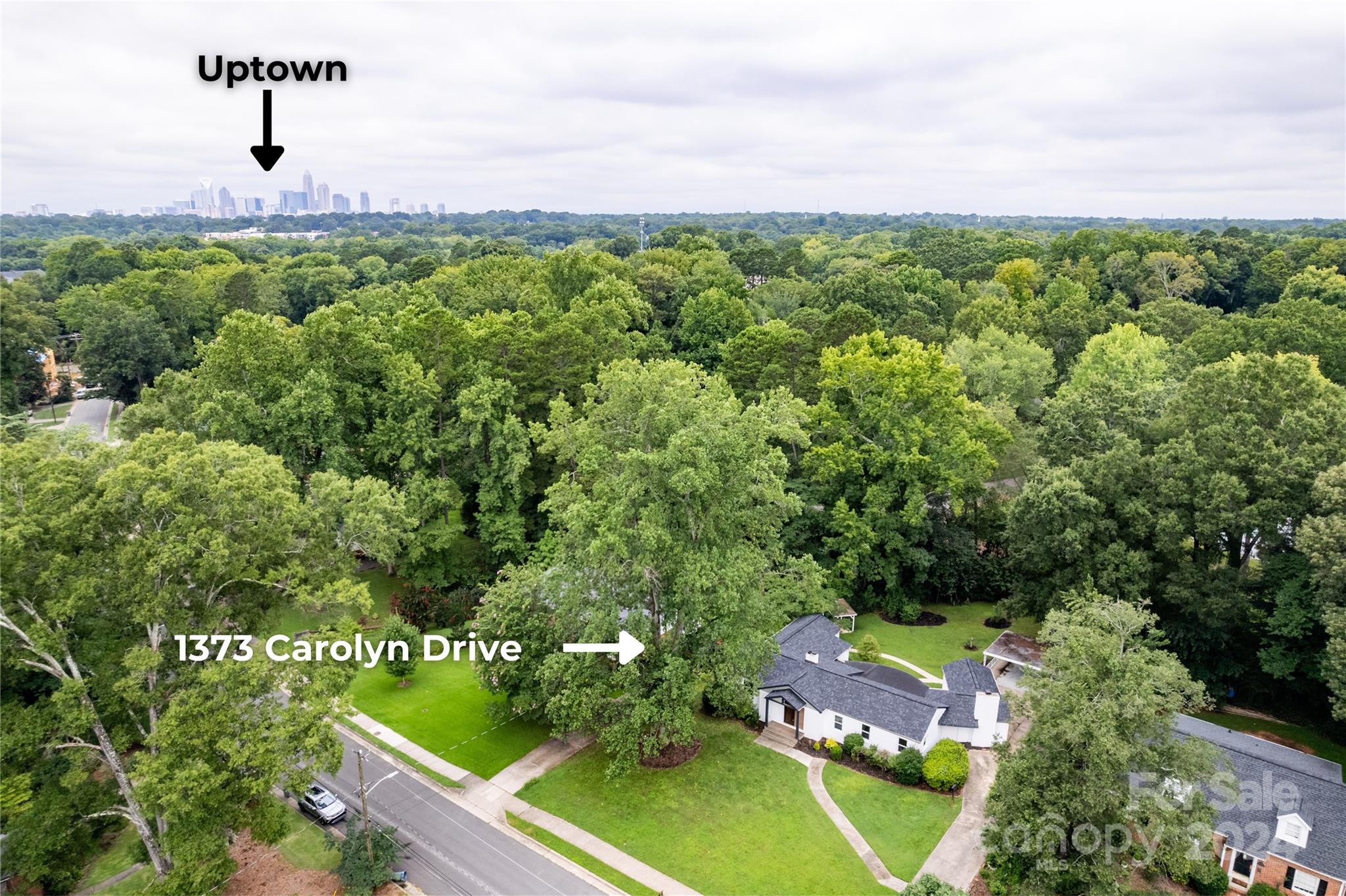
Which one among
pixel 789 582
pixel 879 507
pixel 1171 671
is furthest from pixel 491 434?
pixel 1171 671

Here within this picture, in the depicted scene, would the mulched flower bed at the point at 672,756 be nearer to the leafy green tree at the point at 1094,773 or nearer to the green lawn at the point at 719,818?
the green lawn at the point at 719,818

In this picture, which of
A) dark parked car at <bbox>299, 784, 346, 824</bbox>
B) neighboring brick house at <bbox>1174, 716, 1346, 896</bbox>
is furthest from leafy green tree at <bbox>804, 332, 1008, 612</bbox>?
dark parked car at <bbox>299, 784, 346, 824</bbox>

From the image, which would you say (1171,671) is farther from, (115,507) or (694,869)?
(115,507)

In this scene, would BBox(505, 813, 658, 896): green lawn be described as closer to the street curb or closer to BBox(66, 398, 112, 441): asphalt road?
the street curb

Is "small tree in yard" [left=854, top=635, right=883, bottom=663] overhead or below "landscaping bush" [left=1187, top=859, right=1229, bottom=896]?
overhead

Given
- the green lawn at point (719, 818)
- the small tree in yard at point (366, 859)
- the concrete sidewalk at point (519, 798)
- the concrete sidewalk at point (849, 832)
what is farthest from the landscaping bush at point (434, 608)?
the concrete sidewalk at point (849, 832)

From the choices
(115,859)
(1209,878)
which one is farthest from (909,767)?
(115,859)
